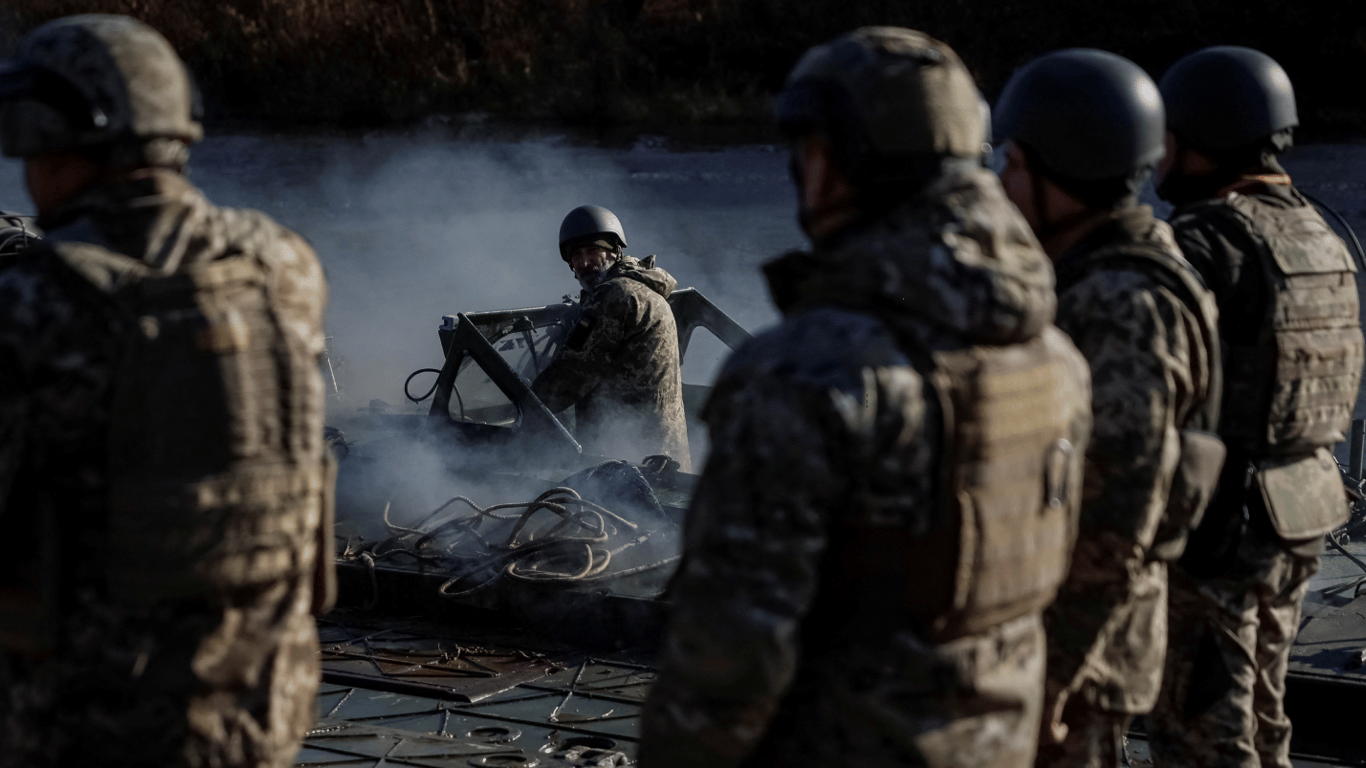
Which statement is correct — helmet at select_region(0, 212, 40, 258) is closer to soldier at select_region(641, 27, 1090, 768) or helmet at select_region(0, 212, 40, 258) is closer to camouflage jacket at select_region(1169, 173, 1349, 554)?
soldier at select_region(641, 27, 1090, 768)

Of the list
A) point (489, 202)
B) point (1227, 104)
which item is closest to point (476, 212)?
point (489, 202)

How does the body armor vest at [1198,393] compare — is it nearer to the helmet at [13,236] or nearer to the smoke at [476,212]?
the helmet at [13,236]

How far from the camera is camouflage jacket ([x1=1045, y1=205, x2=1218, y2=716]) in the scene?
8.57 feet

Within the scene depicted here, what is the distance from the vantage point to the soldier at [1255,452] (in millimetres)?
3209

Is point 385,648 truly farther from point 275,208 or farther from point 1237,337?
point 275,208

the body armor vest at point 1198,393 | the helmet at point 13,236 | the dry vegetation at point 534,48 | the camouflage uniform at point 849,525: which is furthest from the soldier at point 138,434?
the dry vegetation at point 534,48

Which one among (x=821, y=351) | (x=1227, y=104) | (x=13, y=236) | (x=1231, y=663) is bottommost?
(x=1231, y=663)

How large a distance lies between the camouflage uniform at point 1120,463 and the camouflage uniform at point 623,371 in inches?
139

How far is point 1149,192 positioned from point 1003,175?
1866 cm

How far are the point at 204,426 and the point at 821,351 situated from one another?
104cm

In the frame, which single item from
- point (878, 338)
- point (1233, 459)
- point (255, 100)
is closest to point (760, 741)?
point (878, 338)

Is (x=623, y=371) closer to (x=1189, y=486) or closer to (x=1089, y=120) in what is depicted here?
(x=1089, y=120)

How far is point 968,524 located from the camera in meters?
1.86

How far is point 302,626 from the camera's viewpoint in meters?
2.38
